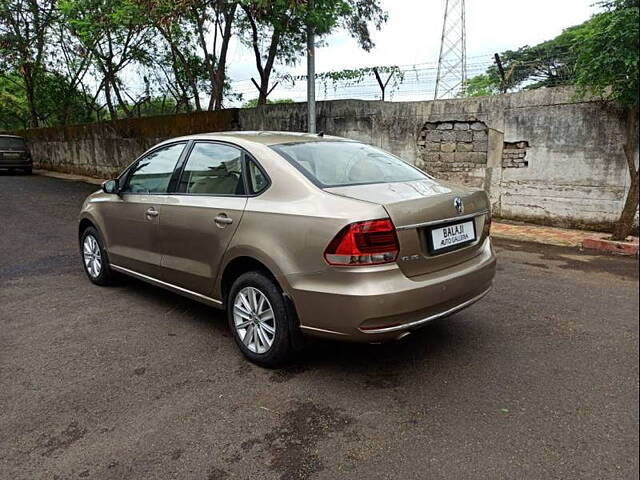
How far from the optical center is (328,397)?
2.72 metres

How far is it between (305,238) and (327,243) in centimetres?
17

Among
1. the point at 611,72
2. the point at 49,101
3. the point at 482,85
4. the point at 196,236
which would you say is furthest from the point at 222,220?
the point at 49,101

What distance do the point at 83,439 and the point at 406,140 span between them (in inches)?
300

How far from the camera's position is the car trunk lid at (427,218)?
2.63 m

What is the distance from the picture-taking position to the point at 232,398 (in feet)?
8.96

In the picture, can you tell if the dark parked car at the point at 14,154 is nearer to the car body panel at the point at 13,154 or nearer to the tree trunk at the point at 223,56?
the car body panel at the point at 13,154

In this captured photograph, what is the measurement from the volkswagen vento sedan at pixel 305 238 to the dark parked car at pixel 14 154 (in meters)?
17.5

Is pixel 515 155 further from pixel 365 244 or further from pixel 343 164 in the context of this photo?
pixel 365 244

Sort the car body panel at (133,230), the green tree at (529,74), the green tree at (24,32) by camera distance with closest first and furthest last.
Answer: the car body panel at (133,230), the green tree at (529,74), the green tree at (24,32)

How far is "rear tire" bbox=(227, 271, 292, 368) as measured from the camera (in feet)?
9.46

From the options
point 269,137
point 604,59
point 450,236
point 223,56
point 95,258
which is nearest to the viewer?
point 450,236

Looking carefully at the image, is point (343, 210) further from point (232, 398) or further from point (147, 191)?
point (147, 191)

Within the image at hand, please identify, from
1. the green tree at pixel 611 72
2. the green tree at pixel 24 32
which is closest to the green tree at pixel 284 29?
the green tree at pixel 611 72

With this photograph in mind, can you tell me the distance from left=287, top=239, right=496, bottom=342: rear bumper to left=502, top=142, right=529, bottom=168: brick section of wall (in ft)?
18.4
